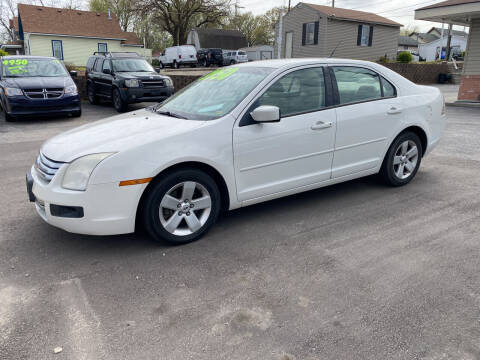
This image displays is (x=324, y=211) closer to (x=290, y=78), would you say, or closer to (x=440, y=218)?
(x=440, y=218)

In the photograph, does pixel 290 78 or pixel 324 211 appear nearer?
pixel 290 78

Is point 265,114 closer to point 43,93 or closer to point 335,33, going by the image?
point 43,93

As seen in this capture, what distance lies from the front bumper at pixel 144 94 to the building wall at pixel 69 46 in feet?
92.3

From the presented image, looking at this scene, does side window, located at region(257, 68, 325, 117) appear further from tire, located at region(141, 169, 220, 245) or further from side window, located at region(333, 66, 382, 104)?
tire, located at region(141, 169, 220, 245)

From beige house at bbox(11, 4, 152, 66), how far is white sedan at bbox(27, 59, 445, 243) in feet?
121

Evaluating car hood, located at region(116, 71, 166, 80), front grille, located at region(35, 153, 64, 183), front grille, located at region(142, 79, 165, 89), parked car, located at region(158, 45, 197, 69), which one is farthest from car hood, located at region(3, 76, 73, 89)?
parked car, located at region(158, 45, 197, 69)

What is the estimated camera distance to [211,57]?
131 feet

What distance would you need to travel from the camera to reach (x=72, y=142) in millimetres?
3799

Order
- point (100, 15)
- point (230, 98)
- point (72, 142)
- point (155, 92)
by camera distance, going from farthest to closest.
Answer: point (100, 15)
point (155, 92)
point (230, 98)
point (72, 142)

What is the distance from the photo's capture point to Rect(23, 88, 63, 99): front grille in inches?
422

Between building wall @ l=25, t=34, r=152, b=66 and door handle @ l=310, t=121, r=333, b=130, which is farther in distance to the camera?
building wall @ l=25, t=34, r=152, b=66

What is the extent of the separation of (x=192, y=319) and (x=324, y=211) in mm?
2346

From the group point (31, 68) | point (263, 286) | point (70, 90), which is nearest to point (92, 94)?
point (31, 68)

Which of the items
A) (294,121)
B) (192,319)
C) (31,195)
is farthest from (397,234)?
(31,195)
